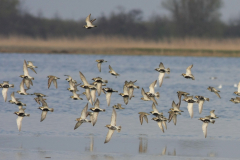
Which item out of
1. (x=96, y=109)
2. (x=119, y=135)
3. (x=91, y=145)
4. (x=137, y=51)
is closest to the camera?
(x=91, y=145)

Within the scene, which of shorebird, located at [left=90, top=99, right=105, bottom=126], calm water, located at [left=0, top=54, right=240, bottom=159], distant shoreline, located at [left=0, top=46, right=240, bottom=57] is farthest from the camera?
distant shoreline, located at [left=0, top=46, right=240, bottom=57]

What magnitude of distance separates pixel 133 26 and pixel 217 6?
1040 centimetres

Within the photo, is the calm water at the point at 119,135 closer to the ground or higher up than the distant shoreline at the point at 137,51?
closer to the ground

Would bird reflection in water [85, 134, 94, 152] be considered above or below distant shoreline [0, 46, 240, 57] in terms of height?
below

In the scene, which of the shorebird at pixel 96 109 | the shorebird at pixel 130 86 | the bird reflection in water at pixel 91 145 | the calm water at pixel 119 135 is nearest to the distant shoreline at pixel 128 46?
the calm water at pixel 119 135

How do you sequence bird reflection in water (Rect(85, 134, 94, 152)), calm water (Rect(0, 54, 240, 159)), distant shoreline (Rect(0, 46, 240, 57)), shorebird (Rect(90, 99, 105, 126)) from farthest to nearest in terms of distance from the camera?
distant shoreline (Rect(0, 46, 240, 57)) < shorebird (Rect(90, 99, 105, 126)) < bird reflection in water (Rect(85, 134, 94, 152)) < calm water (Rect(0, 54, 240, 159))

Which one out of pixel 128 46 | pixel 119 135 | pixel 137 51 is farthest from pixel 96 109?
pixel 137 51

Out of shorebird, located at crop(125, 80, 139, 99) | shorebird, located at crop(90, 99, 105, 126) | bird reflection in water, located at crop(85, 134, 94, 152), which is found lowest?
bird reflection in water, located at crop(85, 134, 94, 152)

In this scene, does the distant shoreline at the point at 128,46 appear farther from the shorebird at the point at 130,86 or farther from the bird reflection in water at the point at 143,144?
the bird reflection in water at the point at 143,144

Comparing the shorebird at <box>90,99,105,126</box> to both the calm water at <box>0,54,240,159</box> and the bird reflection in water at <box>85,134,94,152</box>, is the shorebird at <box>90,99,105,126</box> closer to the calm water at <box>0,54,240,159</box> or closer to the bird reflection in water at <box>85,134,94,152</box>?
the bird reflection in water at <box>85,134,94,152</box>

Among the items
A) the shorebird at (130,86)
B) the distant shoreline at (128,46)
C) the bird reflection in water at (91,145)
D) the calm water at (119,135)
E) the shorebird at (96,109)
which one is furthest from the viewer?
the distant shoreline at (128,46)

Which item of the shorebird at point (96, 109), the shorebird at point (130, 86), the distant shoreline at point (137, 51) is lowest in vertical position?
the shorebird at point (96, 109)

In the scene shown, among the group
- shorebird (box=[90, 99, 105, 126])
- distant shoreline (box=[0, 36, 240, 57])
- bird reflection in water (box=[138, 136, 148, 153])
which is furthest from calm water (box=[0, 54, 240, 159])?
distant shoreline (box=[0, 36, 240, 57])

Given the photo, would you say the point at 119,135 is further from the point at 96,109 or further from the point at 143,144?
the point at 143,144
